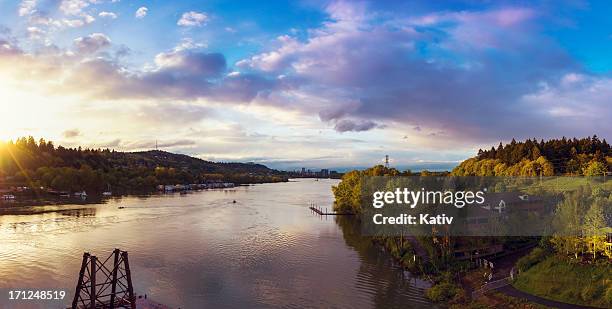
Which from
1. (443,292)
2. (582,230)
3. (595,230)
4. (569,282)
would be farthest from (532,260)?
(443,292)

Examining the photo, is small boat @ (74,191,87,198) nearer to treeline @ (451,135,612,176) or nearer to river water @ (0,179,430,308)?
river water @ (0,179,430,308)

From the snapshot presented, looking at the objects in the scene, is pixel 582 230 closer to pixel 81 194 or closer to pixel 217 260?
pixel 217 260

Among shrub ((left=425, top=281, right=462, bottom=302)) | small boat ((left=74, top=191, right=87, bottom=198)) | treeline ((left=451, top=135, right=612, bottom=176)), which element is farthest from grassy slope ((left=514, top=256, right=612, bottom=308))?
small boat ((left=74, top=191, right=87, bottom=198))

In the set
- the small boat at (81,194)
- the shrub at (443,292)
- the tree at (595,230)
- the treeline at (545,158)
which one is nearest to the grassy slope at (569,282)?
the tree at (595,230)

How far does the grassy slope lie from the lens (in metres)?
37.5

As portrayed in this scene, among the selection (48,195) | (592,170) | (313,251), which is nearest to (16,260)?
(313,251)

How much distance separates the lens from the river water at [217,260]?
46281 mm

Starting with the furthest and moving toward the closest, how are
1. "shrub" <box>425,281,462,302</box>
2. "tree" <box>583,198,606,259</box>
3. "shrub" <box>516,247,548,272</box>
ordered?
1. "shrub" <box>516,247,548,272</box>
2. "tree" <box>583,198,606,259</box>
3. "shrub" <box>425,281,462,302</box>

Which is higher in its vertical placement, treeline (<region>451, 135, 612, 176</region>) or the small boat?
treeline (<region>451, 135, 612, 176</region>)

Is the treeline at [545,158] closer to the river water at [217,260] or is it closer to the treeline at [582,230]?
the river water at [217,260]

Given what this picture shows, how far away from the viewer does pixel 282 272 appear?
56281mm

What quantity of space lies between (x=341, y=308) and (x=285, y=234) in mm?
43735

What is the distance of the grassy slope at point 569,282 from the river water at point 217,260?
36.5 feet

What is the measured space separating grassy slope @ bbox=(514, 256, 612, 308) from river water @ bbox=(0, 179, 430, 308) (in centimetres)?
1112
